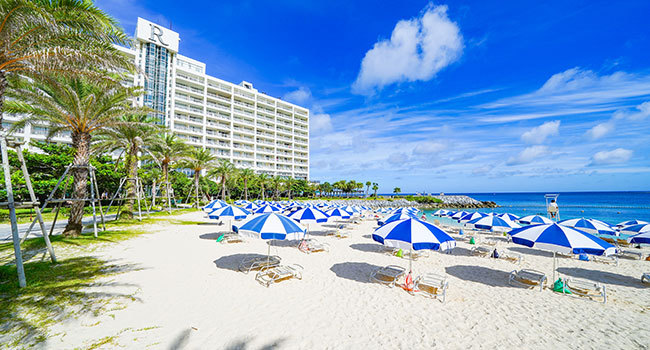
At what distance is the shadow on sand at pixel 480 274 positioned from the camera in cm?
884

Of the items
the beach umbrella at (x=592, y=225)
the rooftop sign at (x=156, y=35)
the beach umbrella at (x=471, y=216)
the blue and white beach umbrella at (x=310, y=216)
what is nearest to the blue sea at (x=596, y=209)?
the beach umbrella at (x=592, y=225)

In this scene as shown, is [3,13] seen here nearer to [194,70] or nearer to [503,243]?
[503,243]

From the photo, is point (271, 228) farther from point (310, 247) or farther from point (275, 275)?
point (310, 247)

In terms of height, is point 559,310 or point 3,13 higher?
point 3,13

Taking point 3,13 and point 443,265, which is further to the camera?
point 443,265

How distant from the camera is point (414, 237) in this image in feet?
23.1

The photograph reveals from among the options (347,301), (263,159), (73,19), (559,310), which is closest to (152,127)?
(73,19)

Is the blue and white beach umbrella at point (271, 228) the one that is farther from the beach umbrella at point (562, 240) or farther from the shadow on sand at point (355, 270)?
the beach umbrella at point (562, 240)

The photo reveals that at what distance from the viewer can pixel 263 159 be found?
71125 mm

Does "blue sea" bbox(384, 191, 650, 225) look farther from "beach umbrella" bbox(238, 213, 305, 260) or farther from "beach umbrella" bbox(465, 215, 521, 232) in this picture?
"beach umbrella" bbox(238, 213, 305, 260)

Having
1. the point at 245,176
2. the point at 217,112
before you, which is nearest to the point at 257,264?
the point at 245,176

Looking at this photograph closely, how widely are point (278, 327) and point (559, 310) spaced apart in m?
6.93

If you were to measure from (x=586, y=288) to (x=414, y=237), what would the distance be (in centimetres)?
581

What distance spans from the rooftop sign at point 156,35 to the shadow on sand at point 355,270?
213 feet
